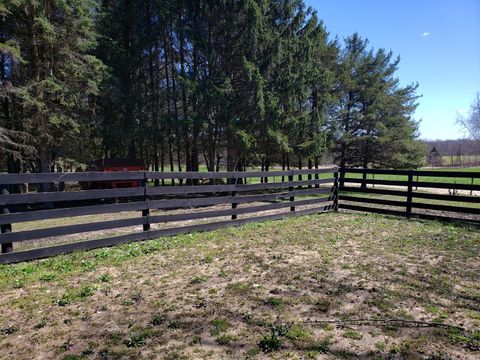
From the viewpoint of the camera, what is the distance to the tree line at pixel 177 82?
14672 mm

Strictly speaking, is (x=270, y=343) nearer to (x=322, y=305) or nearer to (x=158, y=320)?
(x=322, y=305)

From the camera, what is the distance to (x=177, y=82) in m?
18.9

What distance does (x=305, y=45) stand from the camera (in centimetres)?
1870

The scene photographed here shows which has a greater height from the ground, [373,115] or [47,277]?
[373,115]

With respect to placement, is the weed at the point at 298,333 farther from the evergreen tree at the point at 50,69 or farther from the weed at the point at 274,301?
the evergreen tree at the point at 50,69

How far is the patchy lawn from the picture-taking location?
8.84 feet

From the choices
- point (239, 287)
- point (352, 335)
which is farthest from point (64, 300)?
point (352, 335)

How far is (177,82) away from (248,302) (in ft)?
57.5

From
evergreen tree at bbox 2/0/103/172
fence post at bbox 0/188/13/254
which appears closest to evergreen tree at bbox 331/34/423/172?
evergreen tree at bbox 2/0/103/172

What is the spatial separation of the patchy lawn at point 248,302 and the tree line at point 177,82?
11.2 metres

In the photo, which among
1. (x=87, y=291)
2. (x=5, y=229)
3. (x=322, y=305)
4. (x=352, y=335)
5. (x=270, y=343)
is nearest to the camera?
(x=270, y=343)

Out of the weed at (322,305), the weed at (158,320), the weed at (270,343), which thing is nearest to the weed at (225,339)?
the weed at (270,343)

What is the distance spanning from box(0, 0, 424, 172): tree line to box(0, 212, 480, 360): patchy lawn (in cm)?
1115

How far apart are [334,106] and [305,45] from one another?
6579 millimetres
